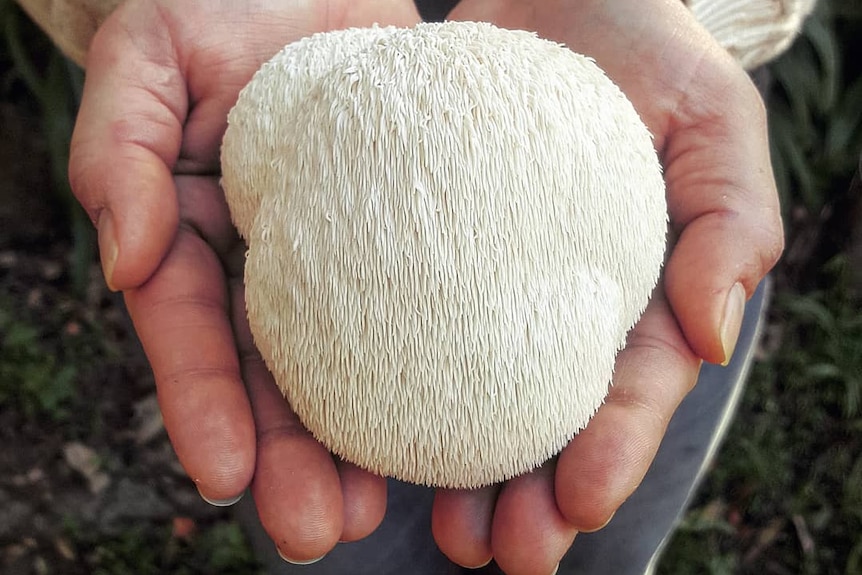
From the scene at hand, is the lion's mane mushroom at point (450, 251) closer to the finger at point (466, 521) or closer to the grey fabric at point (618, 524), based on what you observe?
the finger at point (466, 521)

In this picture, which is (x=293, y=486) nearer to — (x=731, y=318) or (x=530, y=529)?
(x=530, y=529)

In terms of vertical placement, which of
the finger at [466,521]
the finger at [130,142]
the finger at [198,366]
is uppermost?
the finger at [130,142]

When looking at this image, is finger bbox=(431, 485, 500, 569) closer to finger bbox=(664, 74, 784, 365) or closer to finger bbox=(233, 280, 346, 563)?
finger bbox=(233, 280, 346, 563)

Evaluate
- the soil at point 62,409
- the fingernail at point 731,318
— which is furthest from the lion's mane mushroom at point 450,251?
the soil at point 62,409

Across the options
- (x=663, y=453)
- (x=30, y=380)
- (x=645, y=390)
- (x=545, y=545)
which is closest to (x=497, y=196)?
(x=645, y=390)

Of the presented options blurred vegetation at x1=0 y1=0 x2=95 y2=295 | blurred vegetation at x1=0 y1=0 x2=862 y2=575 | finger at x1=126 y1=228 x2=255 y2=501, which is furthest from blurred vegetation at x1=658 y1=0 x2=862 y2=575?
blurred vegetation at x1=0 y1=0 x2=95 y2=295

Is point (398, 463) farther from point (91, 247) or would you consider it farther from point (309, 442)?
point (91, 247)
